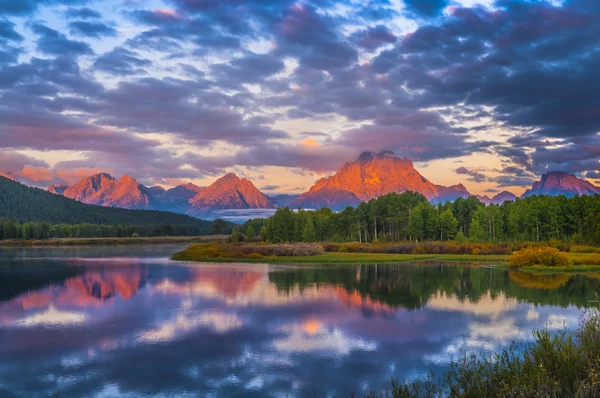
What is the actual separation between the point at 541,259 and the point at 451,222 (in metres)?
54.8

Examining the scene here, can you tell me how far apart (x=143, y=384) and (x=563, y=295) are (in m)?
34.5

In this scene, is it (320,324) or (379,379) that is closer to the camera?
(379,379)

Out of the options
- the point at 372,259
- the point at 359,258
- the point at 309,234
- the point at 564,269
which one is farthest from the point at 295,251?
the point at 564,269

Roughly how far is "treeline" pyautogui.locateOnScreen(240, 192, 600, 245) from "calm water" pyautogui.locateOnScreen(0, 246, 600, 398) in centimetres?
6193

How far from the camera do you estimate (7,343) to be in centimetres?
2362

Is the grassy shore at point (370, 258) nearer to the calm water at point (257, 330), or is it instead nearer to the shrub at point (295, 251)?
the shrub at point (295, 251)

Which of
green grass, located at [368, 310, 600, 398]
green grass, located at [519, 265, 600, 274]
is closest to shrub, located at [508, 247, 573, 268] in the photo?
green grass, located at [519, 265, 600, 274]

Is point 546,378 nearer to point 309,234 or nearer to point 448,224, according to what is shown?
point 448,224

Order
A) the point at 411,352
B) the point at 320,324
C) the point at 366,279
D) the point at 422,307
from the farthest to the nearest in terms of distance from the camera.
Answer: the point at 366,279 → the point at 422,307 → the point at 320,324 → the point at 411,352

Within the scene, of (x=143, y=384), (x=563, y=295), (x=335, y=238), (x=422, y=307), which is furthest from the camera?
(x=335, y=238)

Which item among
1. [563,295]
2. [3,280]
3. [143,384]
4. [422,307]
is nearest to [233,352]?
[143,384]

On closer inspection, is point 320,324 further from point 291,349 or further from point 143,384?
point 143,384

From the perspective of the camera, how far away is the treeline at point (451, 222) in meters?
102

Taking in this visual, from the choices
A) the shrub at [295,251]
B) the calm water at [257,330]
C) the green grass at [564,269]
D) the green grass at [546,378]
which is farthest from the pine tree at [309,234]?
the green grass at [546,378]
